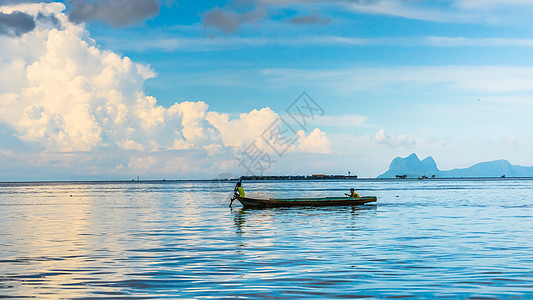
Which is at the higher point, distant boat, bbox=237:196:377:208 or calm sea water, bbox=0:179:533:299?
distant boat, bbox=237:196:377:208

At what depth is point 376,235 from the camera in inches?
1286

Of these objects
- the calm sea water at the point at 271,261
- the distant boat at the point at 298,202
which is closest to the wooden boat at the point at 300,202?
the distant boat at the point at 298,202

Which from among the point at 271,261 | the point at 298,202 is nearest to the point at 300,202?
the point at 298,202

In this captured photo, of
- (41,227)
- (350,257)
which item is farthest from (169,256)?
(41,227)

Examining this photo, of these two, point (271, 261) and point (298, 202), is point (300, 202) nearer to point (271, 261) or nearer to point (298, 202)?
point (298, 202)

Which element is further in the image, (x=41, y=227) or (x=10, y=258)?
(x=41, y=227)

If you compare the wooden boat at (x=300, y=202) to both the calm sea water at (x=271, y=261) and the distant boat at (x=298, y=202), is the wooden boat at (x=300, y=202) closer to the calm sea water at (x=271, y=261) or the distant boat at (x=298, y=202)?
the distant boat at (x=298, y=202)

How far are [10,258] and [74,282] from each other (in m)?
7.73

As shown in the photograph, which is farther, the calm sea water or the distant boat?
the distant boat

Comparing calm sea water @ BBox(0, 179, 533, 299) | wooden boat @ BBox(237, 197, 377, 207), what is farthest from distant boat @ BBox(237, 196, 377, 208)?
calm sea water @ BBox(0, 179, 533, 299)

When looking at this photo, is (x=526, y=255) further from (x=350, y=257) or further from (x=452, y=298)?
(x=452, y=298)

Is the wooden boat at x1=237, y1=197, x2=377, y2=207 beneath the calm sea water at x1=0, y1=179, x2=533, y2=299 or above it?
above

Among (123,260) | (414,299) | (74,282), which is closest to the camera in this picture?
(414,299)

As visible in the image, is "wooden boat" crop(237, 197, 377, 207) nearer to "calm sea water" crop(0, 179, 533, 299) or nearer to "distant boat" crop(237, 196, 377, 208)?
"distant boat" crop(237, 196, 377, 208)
